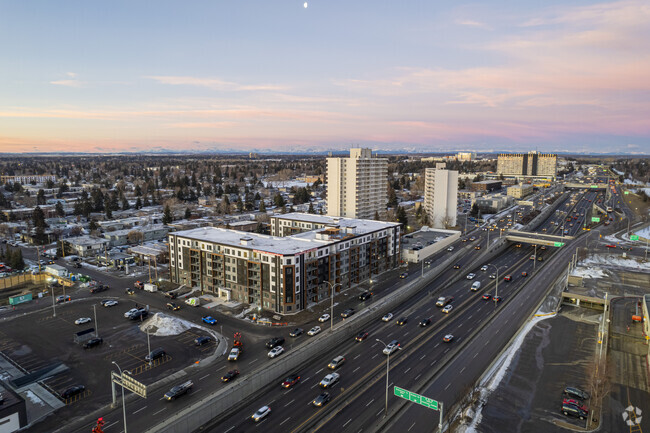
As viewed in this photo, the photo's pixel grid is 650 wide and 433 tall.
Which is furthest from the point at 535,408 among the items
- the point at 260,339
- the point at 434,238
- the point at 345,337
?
the point at 434,238

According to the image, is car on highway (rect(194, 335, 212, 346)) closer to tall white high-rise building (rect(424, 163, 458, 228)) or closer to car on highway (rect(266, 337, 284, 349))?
car on highway (rect(266, 337, 284, 349))

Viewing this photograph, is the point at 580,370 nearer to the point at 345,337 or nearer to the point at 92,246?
the point at 345,337

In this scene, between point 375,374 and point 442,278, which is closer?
point 375,374

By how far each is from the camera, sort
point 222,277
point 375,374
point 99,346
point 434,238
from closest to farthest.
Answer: point 375,374
point 99,346
point 222,277
point 434,238

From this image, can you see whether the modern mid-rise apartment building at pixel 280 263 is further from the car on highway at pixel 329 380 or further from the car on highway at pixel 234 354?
the car on highway at pixel 329 380

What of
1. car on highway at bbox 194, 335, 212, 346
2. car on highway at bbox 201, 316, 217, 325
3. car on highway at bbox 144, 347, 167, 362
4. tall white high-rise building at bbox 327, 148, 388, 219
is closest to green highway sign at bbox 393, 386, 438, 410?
car on highway at bbox 194, 335, 212, 346

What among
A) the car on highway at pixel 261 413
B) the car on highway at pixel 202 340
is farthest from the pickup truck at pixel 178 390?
the car on highway at pixel 202 340
